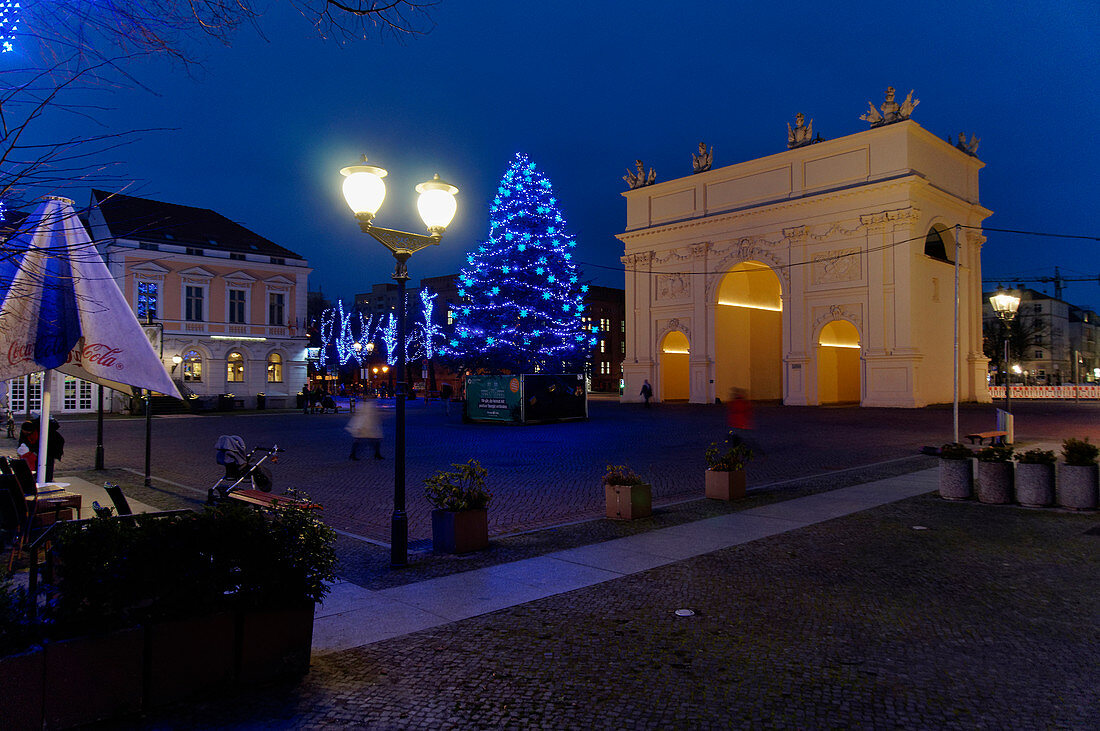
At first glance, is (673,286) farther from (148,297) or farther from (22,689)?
(22,689)

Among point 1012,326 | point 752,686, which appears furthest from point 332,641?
point 1012,326

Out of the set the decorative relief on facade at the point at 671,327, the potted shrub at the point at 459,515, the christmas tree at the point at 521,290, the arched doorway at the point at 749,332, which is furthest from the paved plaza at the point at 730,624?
the decorative relief on facade at the point at 671,327

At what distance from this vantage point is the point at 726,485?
36.5 feet

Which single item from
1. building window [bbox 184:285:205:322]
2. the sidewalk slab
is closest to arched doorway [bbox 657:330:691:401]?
building window [bbox 184:285:205:322]

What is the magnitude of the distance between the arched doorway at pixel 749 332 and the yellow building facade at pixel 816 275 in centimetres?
13

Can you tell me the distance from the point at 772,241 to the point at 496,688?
4362 cm

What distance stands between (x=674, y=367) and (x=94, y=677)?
48554mm

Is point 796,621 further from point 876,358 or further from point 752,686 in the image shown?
point 876,358

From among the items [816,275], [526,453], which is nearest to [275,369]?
[526,453]

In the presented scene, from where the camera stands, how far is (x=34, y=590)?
402 cm

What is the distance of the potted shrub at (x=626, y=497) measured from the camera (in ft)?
31.7

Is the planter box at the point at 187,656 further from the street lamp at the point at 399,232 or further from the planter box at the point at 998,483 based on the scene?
the planter box at the point at 998,483

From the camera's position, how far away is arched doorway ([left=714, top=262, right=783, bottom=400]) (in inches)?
1852

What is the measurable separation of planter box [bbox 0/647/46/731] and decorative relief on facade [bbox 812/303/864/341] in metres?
42.7
